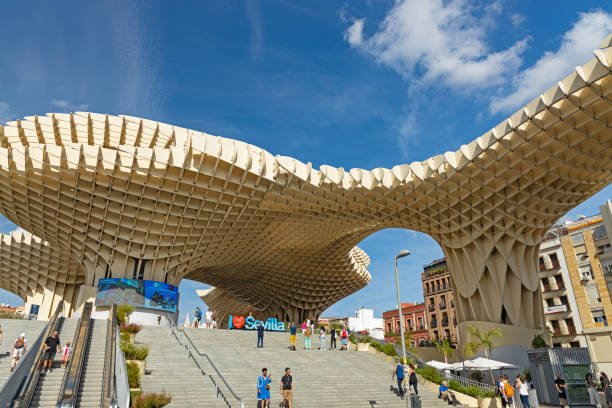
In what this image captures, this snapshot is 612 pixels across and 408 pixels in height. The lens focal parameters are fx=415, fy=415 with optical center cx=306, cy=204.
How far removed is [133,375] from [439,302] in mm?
61662

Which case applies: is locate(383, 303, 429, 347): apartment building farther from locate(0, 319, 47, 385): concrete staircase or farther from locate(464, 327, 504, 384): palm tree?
locate(0, 319, 47, 385): concrete staircase

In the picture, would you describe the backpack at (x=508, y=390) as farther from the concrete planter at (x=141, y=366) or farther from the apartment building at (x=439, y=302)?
the apartment building at (x=439, y=302)

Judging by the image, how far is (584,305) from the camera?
44000 mm

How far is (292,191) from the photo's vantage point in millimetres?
29703

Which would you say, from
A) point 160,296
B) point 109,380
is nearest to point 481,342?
point 109,380

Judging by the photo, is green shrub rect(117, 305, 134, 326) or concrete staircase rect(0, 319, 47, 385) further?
green shrub rect(117, 305, 134, 326)

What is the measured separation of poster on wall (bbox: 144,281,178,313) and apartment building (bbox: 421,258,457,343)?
138 ft

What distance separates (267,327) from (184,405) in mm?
22023

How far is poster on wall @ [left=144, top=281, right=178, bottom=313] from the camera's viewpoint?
33625 millimetres

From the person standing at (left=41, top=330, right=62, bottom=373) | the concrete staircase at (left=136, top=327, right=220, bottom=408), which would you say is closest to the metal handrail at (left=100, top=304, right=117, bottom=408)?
the person standing at (left=41, top=330, right=62, bottom=373)

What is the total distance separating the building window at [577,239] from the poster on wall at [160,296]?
140 feet

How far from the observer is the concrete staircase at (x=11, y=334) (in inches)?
572

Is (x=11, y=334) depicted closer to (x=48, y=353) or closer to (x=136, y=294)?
(x=48, y=353)

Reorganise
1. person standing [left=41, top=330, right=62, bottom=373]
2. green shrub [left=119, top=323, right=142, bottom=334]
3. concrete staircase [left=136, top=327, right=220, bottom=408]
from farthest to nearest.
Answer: green shrub [left=119, top=323, right=142, bottom=334] < concrete staircase [left=136, top=327, right=220, bottom=408] < person standing [left=41, top=330, right=62, bottom=373]
